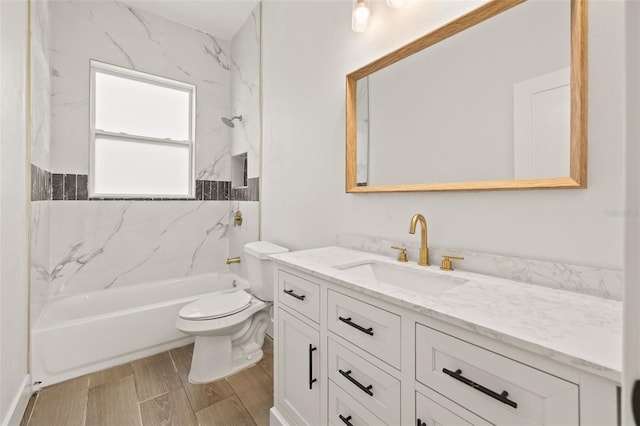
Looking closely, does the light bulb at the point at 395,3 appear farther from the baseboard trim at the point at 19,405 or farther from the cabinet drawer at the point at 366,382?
the baseboard trim at the point at 19,405

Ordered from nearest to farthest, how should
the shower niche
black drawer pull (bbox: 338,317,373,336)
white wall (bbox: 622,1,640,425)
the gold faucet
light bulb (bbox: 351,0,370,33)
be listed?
white wall (bbox: 622,1,640,425)
black drawer pull (bbox: 338,317,373,336)
the gold faucet
light bulb (bbox: 351,0,370,33)
the shower niche

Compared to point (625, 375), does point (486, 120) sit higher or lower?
higher

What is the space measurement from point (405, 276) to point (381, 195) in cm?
44

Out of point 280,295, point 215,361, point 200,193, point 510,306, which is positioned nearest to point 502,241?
point 510,306

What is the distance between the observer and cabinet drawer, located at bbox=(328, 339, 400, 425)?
871mm

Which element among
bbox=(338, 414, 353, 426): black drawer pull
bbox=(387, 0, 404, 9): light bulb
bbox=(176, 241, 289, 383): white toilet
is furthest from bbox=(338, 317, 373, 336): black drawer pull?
bbox=(387, 0, 404, 9): light bulb

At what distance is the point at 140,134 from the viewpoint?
2824 mm

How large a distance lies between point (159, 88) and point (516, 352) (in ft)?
11.3

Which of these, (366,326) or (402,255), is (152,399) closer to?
(366,326)

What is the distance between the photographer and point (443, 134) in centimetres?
125

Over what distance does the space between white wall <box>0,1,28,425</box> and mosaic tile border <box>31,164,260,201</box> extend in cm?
33

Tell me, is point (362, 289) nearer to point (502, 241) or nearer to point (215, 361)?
point (502, 241)

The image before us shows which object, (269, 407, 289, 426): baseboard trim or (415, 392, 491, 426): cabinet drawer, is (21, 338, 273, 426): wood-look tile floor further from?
(415, 392, 491, 426): cabinet drawer

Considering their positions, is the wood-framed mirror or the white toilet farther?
the white toilet
